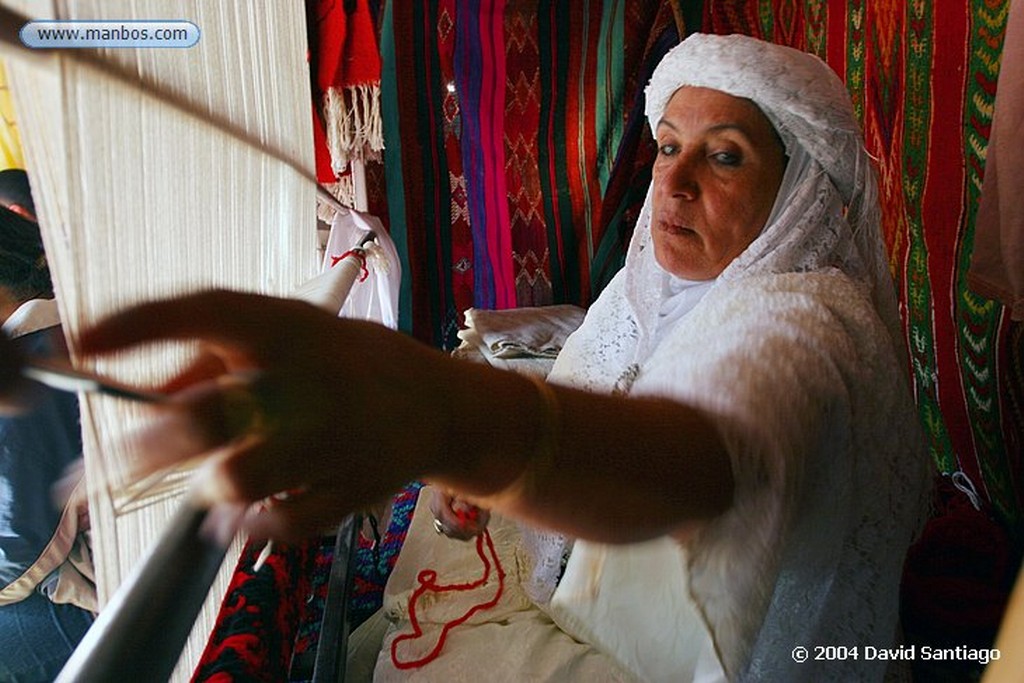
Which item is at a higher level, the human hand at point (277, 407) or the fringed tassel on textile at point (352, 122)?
the fringed tassel on textile at point (352, 122)

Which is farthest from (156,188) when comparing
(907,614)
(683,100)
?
(907,614)

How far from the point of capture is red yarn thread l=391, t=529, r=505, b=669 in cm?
107

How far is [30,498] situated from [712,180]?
1.37 m

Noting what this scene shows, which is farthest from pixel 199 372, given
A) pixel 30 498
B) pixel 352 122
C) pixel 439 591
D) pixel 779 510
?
pixel 352 122

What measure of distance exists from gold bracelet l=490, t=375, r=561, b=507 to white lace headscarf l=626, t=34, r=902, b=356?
503 mm

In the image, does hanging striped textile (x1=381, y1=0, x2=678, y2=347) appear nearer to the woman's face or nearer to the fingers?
the woman's face

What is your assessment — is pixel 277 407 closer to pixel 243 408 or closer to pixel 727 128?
pixel 243 408

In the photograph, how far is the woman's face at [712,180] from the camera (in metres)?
0.95

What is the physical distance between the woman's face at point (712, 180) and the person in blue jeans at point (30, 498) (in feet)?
3.15

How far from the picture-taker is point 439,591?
1.21 meters

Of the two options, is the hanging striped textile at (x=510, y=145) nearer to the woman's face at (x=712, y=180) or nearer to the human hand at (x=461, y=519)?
the woman's face at (x=712, y=180)

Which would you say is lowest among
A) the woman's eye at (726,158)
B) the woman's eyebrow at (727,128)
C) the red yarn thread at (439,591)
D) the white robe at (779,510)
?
the red yarn thread at (439,591)

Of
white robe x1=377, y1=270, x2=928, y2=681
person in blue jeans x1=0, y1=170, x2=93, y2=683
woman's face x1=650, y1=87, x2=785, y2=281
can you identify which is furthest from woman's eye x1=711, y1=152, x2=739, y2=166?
person in blue jeans x1=0, y1=170, x2=93, y2=683

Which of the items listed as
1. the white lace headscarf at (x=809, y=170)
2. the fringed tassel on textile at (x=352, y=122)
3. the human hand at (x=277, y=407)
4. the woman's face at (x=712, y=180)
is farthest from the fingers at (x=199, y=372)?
the fringed tassel on textile at (x=352, y=122)
